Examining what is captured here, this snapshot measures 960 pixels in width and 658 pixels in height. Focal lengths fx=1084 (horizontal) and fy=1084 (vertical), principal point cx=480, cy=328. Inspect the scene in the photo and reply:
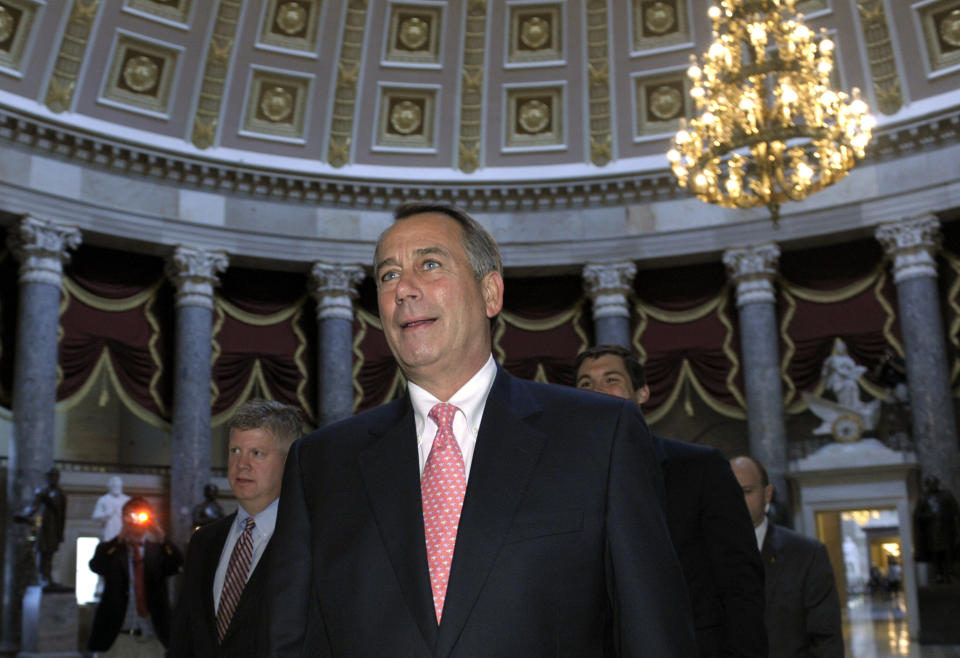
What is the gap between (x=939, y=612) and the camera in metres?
14.4

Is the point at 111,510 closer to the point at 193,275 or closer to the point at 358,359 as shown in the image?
the point at 193,275

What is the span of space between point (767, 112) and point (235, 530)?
9166mm

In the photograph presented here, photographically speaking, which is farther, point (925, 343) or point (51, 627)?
point (925, 343)

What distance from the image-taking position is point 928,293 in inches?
664

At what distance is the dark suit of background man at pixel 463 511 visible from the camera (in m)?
1.97

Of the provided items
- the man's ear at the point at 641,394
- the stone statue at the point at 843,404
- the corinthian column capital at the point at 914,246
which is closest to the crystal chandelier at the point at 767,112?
the corinthian column capital at the point at 914,246

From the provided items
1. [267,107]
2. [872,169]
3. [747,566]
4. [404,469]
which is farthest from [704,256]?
[404,469]

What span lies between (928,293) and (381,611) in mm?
16498

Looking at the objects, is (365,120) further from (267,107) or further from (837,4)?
(837,4)

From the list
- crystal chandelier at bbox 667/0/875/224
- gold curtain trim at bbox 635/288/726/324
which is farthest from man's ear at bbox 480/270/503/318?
gold curtain trim at bbox 635/288/726/324

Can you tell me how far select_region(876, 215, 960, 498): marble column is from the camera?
16078 millimetres

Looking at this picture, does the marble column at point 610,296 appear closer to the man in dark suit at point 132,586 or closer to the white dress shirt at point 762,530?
the man in dark suit at point 132,586

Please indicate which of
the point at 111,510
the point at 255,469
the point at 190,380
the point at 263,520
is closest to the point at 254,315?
the point at 190,380

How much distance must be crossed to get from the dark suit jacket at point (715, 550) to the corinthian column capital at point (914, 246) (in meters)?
14.7
